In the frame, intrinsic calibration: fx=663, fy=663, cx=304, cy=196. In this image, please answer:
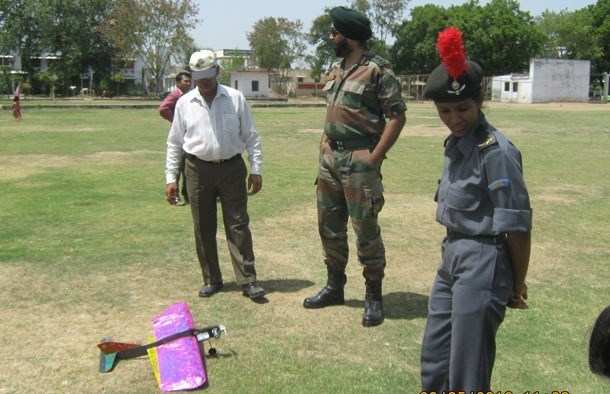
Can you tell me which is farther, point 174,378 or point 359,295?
point 359,295

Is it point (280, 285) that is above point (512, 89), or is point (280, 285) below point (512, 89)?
below

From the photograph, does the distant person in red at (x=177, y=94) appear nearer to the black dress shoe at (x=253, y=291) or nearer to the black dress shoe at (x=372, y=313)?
the black dress shoe at (x=253, y=291)

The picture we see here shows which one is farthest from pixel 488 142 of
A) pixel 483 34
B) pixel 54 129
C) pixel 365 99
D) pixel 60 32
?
pixel 60 32

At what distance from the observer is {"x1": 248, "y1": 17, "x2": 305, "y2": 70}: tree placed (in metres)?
73.8

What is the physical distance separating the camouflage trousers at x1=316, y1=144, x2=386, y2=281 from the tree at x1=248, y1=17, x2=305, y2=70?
7111 centimetres

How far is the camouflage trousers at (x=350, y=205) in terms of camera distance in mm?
4402

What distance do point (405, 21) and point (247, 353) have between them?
68190 mm

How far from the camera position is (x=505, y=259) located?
2701mm

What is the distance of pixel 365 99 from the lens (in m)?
4.38

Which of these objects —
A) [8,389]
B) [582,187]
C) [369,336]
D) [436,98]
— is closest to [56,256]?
[8,389]

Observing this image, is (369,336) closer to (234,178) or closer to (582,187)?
(234,178)

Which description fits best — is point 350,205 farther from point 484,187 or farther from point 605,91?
point 605,91

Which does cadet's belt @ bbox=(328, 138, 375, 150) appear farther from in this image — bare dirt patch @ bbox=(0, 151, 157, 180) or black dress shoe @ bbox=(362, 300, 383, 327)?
bare dirt patch @ bbox=(0, 151, 157, 180)

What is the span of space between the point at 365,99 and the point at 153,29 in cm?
5665
